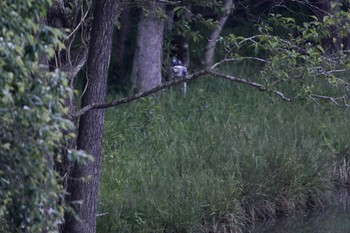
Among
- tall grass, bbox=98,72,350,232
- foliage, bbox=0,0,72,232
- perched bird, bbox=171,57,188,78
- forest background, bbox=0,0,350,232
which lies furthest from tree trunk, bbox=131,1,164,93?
foliage, bbox=0,0,72,232

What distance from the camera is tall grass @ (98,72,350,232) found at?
8664 millimetres

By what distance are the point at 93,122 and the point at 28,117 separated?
2.92 meters

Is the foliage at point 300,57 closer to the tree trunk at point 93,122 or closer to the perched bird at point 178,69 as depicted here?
the tree trunk at point 93,122

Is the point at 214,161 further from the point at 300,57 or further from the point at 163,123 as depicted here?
the point at 300,57

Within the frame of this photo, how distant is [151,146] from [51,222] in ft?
20.0

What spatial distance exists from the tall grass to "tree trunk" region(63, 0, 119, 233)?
1.20 metres

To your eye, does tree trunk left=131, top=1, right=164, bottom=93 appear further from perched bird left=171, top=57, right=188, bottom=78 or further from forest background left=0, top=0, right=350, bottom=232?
perched bird left=171, top=57, right=188, bottom=78

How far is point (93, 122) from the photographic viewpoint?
22.9 feet

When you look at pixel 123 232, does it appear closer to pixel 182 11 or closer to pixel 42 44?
pixel 182 11

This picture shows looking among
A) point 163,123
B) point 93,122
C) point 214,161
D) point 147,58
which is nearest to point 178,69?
point 163,123

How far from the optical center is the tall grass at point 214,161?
28.4ft

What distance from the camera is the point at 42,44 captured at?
4.35 meters

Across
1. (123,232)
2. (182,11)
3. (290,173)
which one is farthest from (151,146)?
(182,11)

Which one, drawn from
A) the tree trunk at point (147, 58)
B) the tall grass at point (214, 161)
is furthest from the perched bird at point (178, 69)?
the tree trunk at point (147, 58)
